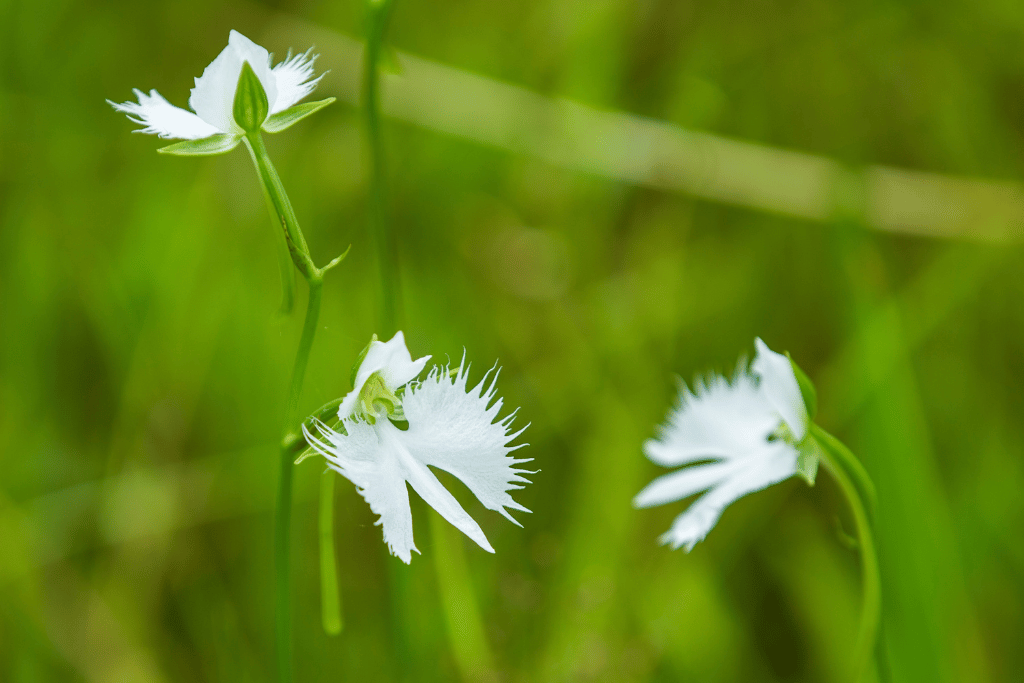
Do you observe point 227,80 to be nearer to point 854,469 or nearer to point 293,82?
point 293,82

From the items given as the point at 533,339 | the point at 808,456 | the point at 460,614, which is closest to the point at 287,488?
the point at 808,456

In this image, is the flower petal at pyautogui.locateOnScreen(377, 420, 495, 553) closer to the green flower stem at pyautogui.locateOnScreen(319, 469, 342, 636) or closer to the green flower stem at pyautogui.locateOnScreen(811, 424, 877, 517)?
the green flower stem at pyautogui.locateOnScreen(319, 469, 342, 636)

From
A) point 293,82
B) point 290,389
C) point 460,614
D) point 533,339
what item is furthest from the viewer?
point 533,339

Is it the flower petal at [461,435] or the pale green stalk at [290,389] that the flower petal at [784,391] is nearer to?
the flower petal at [461,435]

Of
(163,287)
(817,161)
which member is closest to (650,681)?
(163,287)

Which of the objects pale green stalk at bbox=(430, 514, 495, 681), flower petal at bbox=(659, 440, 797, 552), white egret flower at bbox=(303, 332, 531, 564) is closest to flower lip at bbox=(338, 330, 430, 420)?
white egret flower at bbox=(303, 332, 531, 564)
